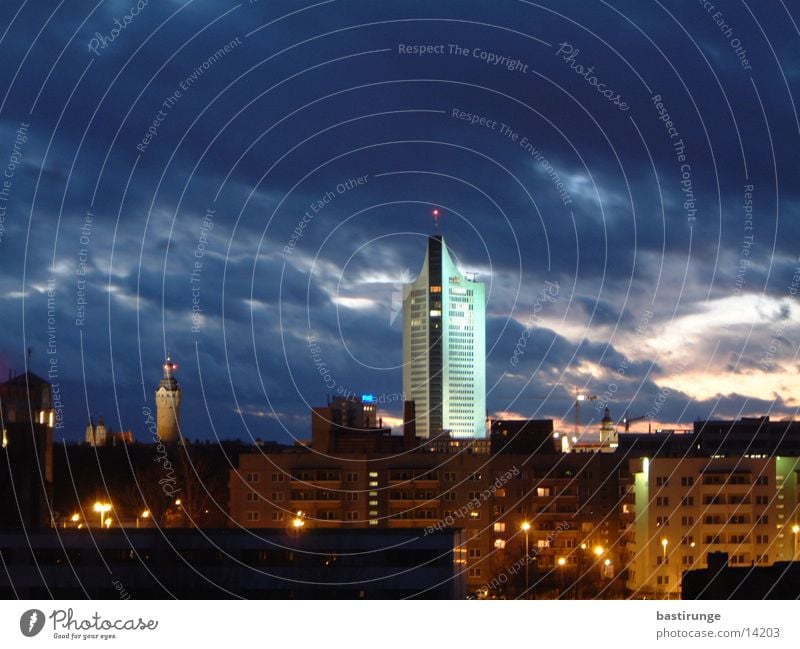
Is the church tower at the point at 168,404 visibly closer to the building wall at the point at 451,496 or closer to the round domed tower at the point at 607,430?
the round domed tower at the point at 607,430

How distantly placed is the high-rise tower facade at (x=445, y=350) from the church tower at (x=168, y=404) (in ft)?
79.6

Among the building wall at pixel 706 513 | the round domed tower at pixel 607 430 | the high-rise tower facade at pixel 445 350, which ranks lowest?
the building wall at pixel 706 513

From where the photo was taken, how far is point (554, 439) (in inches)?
2157

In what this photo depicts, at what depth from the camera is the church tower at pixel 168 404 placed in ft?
312

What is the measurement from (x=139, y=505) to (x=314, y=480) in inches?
282

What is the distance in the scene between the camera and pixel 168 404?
95.1m

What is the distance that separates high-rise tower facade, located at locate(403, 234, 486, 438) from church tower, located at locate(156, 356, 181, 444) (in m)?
24.3

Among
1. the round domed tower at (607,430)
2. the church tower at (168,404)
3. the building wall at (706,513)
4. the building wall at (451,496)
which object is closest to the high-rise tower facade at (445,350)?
the round domed tower at (607,430)

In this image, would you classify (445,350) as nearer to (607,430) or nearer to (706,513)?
(607,430)

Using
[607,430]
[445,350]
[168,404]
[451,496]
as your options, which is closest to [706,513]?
[451,496]

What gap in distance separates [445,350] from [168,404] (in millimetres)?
32747

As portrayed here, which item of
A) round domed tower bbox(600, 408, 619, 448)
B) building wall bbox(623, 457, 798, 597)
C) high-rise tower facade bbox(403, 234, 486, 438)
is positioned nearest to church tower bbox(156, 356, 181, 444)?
high-rise tower facade bbox(403, 234, 486, 438)
